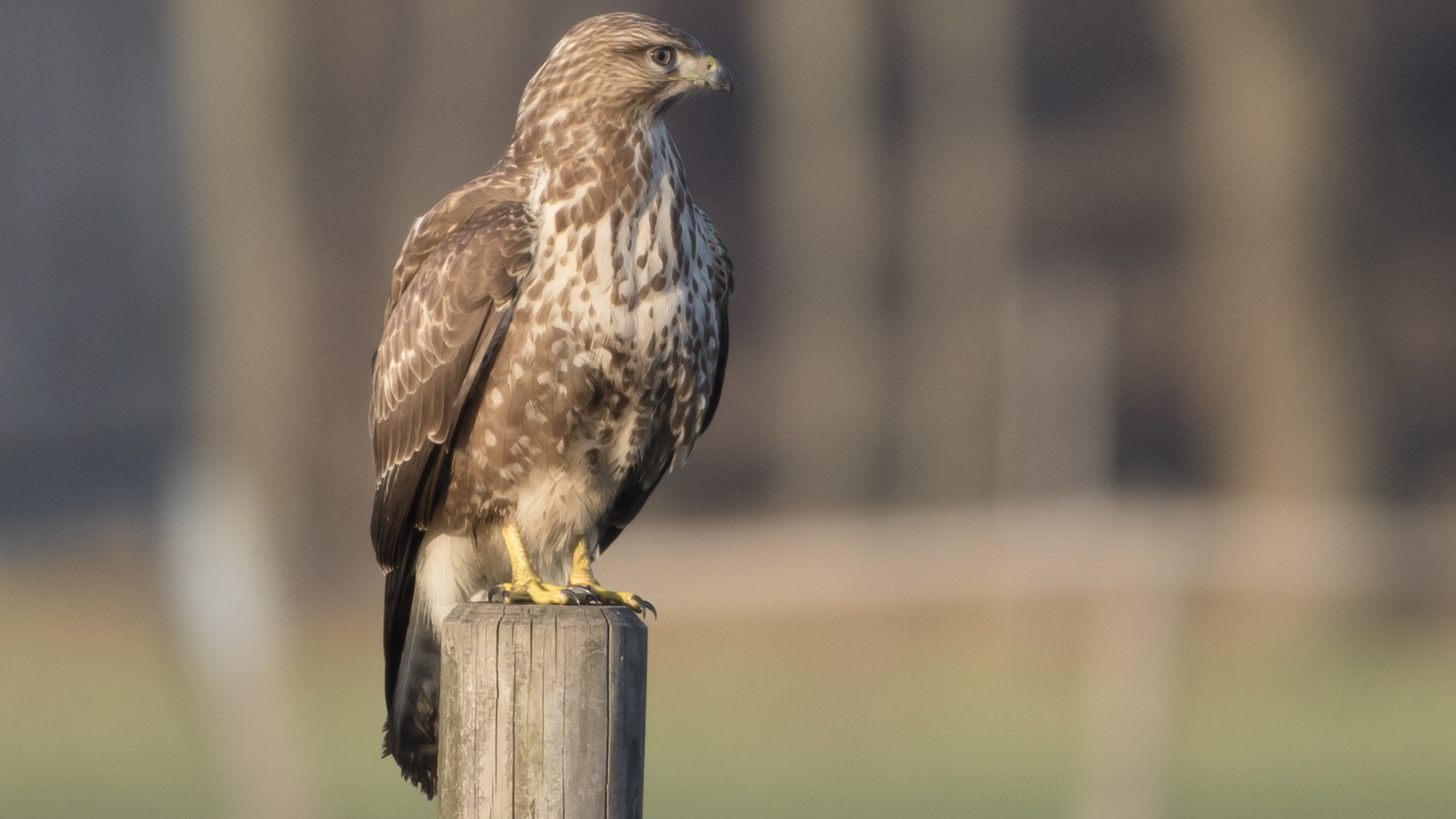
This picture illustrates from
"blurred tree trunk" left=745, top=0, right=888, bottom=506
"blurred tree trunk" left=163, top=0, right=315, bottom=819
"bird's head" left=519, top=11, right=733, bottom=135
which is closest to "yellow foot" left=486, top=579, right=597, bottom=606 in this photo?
"bird's head" left=519, top=11, right=733, bottom=135

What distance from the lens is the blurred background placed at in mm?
10602

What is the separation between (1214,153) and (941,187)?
4.16m

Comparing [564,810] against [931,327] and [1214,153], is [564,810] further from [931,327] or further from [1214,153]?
[931,327]

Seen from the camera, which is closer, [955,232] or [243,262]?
[243,262]

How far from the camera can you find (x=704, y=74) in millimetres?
4223

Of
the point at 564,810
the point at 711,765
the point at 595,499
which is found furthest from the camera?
the point at 711,765

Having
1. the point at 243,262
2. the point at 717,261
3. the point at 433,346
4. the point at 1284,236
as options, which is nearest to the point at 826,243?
the point at 1284,236

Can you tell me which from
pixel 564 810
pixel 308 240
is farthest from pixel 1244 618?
pixel 564 810

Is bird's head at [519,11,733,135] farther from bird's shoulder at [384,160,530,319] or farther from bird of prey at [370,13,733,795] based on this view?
bird's shoulder at [384,160,530,319]

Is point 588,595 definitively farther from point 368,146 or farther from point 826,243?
point 368,146

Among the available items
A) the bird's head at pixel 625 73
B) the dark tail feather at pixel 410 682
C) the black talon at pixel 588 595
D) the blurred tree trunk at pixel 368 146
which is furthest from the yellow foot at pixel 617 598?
the blurred tree trunk at pixel 368 146

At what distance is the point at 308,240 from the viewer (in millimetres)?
18359

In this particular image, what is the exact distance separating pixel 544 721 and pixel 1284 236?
12.5 meters

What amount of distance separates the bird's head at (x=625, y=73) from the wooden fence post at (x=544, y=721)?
54.0 inches
